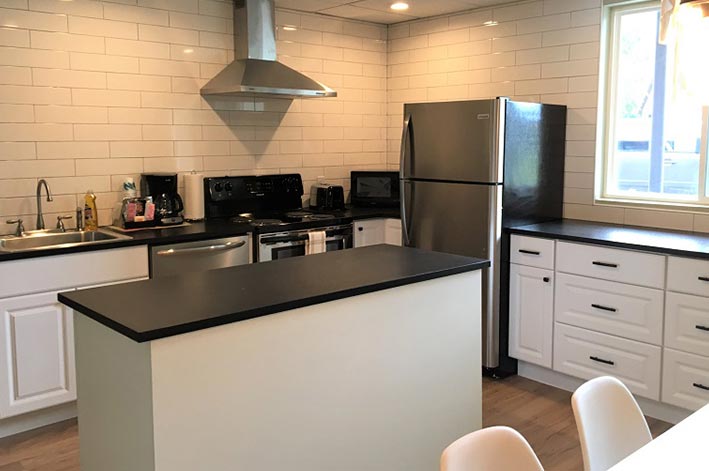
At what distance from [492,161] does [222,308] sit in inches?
91.0

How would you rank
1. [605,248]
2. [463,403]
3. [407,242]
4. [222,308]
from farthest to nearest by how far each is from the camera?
[407,242] < [605,248] < [463,403] < [222,308]

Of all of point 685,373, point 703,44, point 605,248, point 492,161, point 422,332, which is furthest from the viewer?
point 492,161

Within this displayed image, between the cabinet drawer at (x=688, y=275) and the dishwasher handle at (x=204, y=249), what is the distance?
2.33m

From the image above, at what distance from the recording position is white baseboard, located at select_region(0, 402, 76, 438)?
3.43 meters

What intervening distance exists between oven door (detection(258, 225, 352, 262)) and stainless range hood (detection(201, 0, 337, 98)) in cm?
90

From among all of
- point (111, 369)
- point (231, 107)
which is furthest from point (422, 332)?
point (231, 107)

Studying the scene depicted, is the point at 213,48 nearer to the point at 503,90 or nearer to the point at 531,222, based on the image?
the point at 503,90

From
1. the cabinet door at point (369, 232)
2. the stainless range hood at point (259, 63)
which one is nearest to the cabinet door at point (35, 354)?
the stainless range hood at point (259, 63)

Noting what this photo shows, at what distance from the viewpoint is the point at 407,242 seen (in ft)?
14.7

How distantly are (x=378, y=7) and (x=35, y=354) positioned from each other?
10.4ft

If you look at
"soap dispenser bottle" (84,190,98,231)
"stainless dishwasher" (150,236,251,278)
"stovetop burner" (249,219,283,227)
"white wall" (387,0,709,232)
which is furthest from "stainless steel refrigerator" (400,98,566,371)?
"soap dispenser bottle" (84,190,98,231)

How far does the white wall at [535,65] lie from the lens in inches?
167

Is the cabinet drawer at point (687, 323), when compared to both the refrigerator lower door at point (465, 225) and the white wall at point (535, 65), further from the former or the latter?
the refrigerator lower door at point (465, 225)

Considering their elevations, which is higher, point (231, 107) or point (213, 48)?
point (213, 48)
